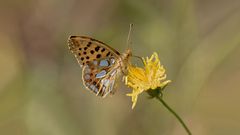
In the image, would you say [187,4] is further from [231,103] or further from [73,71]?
[73,71]

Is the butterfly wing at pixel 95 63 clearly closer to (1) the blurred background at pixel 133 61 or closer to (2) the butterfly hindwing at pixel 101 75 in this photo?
(2) the butterfly hindwing at pixel 101 75

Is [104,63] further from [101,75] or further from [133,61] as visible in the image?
[133,61]

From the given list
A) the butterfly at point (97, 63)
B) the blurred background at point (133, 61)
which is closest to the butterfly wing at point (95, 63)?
the butterfly at point (97, 63)

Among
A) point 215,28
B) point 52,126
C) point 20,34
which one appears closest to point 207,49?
point 215,28

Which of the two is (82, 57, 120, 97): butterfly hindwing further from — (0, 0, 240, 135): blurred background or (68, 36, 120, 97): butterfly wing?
(0, 0, 240, 135): blurred background

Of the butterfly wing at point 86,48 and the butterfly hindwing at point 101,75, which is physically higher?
the butterfly wing at point 86,48

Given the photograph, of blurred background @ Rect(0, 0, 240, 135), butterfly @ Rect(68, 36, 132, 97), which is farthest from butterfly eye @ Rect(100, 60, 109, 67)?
blurred background @ Rect(0, 0, 240, 135)
